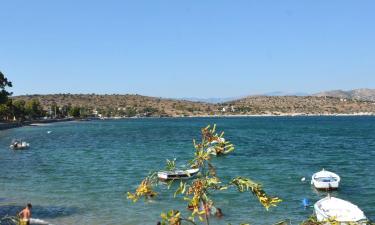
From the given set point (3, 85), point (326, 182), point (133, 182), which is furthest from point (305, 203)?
point (3, 85)

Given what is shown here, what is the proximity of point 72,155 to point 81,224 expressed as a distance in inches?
1843

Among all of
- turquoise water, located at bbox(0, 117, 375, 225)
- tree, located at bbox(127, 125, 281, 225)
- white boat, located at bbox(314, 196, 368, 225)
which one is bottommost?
turquoise water, located at bbox(0, 117, 375, 225)

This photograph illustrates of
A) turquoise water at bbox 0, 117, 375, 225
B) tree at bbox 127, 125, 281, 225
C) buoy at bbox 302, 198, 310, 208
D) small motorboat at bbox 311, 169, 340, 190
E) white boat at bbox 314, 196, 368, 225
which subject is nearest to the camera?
tree at bbox 127, 125, 281, 225

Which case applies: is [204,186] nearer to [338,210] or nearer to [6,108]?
[338,210]

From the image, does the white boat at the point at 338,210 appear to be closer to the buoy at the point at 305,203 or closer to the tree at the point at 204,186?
the buoy at the point at 305,203

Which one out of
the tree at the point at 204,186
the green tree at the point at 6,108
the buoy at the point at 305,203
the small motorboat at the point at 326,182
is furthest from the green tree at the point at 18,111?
the tree at the point at 204,186

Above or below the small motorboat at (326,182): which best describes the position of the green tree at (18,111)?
above

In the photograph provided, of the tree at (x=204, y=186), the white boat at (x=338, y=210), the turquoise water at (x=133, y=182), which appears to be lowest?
the turquoise water at (x=133, y=182)

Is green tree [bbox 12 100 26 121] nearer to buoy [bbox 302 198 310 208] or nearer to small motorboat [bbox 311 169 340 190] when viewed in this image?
small motorboat [bbox 311 169 340 190]

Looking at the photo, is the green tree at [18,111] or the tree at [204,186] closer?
the tree at [204,186]

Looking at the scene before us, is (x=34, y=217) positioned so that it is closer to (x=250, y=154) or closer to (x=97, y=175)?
(x=97, y=175)

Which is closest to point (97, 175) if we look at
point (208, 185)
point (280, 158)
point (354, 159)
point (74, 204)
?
point (74, 204)

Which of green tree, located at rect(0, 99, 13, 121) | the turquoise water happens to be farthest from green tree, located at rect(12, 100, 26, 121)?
the turquoise water

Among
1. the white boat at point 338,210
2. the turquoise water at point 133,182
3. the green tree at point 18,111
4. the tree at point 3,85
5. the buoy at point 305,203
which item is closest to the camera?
the white boat at point 338,210
